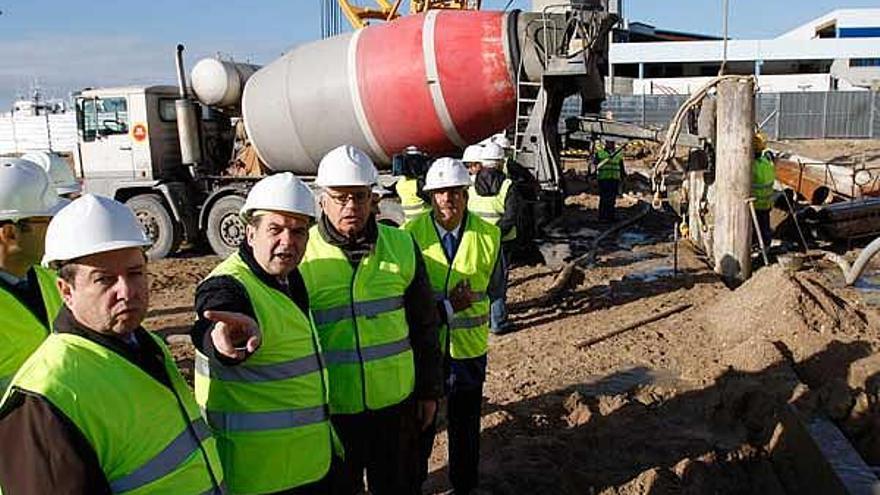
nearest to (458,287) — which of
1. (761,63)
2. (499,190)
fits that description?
(499,190)

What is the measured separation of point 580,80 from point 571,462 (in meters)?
6.74

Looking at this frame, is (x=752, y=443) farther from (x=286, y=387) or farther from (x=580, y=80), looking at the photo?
(x=580, y=80)

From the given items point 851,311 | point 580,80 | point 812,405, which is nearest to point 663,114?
point 580,80

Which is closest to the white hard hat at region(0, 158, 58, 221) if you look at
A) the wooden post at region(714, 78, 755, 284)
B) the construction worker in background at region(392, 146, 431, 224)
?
the construction worker in background at region(392, 146, 431, 224)

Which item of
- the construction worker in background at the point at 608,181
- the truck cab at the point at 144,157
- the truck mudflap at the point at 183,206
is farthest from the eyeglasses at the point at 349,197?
the construction worker in background at the point at 608,181

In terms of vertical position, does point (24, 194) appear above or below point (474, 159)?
above

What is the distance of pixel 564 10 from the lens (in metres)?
10.2

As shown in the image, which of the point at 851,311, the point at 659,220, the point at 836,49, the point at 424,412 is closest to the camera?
the point at 424,412

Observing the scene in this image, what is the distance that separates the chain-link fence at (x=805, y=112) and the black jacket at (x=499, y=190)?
26689mm

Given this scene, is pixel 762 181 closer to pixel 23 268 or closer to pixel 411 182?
pixel 411 182

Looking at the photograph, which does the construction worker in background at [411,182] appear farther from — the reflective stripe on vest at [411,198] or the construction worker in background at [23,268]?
the construction worker in background at [23,268]

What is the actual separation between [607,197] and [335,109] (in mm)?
5951

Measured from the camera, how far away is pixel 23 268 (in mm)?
2707

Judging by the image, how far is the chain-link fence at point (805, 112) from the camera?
33.3m
